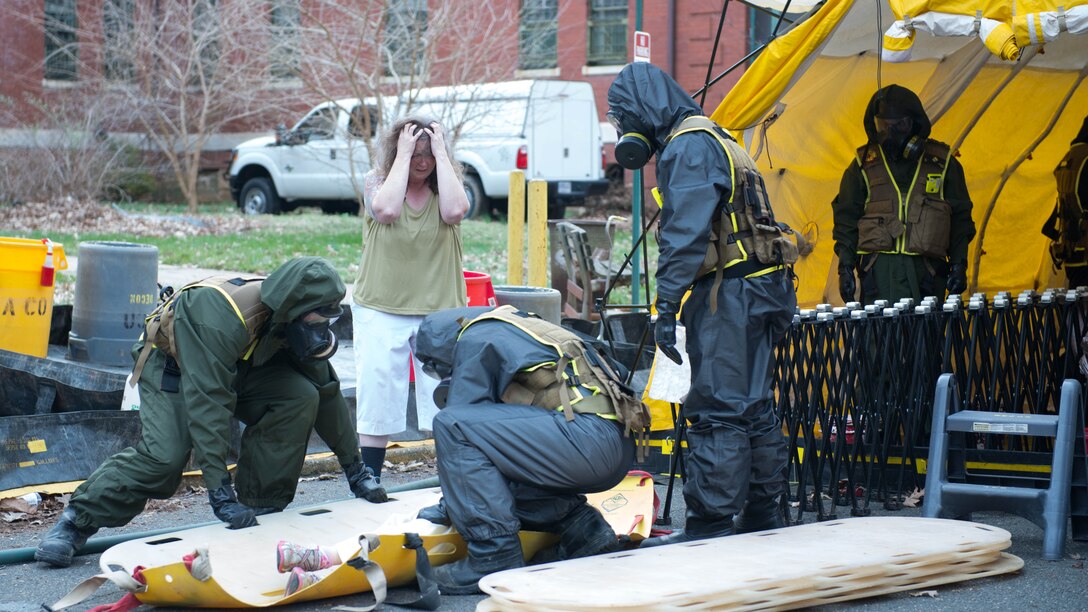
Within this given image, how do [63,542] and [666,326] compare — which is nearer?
[63,542]

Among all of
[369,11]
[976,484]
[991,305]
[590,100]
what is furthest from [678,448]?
[590,100]

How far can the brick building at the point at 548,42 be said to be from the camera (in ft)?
66.7

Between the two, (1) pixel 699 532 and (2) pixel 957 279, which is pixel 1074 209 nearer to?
(2) pixel 957 279

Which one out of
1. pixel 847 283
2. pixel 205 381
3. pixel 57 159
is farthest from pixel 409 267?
pixel 57 159

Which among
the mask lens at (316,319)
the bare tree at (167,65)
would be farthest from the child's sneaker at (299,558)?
the bare tree at (167,65)

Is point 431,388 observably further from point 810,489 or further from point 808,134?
point 808,134

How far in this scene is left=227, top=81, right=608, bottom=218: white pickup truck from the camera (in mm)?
17391

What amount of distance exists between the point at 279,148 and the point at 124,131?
10.5ft

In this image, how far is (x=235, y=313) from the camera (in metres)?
4.67

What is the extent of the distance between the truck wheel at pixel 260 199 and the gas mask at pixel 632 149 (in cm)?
1643

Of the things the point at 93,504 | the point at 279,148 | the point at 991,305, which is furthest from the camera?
the point at 279,148

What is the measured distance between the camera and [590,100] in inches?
750

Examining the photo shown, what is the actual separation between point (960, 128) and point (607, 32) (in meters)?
15.3

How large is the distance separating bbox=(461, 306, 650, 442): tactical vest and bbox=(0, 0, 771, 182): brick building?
14798mm
